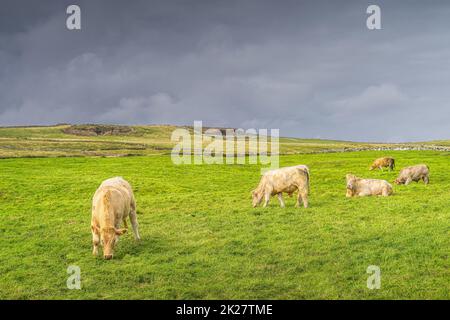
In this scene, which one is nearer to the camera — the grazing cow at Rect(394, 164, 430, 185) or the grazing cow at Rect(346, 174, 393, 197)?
the grazing cow at Rect(346, 174, 393, 197)

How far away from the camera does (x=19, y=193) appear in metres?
37.1

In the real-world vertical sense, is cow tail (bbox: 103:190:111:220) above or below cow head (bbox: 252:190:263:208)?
above

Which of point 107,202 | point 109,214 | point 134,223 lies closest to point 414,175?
point 134,223

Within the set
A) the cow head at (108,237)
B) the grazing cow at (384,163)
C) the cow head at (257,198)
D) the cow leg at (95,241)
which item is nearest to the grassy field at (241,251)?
Result: the cow head at (108,237)

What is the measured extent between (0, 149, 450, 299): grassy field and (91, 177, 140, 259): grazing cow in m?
0.66

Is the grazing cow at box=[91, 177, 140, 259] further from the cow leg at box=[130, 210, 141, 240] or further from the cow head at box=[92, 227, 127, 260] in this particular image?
the cow leg at box=[130, 210, 141, 240]

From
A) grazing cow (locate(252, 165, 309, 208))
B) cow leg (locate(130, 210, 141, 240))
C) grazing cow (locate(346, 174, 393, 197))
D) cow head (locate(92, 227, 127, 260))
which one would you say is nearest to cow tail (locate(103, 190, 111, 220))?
cow head (locate(92, 227, 127, 260))

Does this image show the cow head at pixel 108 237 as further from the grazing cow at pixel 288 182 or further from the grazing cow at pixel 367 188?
the grazing cow at pixel 367 188

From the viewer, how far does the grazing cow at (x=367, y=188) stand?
2866 cm

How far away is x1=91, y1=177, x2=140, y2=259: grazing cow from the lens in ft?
51.4

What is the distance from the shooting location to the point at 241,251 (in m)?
16.1
